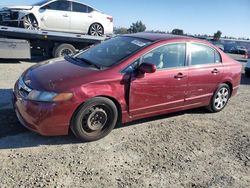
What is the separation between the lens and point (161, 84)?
490cm

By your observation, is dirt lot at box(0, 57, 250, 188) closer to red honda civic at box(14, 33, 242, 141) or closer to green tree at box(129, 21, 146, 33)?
red honda civic at box(14, 33, 242, 141)

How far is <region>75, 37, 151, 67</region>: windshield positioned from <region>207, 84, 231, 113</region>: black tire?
6.77ft

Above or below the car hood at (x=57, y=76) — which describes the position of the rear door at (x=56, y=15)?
above

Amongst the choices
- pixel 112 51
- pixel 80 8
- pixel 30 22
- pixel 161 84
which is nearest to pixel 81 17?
pixel 80 8

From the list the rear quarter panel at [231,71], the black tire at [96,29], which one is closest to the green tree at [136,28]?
the black tire at [96,29]

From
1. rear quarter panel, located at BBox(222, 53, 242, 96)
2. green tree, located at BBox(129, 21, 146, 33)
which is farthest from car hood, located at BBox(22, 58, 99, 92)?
green tree, located at BBox(129, 21, 146, 33)

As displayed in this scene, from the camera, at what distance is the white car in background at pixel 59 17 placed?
34.2ft

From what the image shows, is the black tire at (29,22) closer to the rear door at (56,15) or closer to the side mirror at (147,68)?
the rear door at (56,15)

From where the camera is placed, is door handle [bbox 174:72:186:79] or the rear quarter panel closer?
door handle [bbox 174:72:186:79]

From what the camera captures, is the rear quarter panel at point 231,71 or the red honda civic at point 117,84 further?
the rear quarter panel at point 231,71

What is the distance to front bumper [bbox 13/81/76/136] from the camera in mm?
3926

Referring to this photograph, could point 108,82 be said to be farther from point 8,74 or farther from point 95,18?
point 95,18

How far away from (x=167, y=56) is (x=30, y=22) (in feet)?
23.5

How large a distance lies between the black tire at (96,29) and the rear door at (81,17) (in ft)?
0.63
